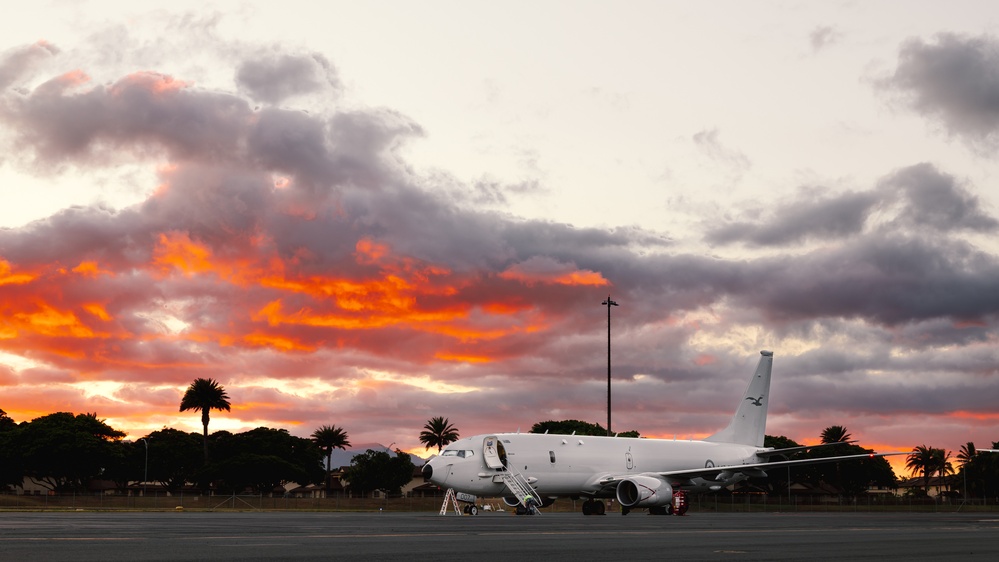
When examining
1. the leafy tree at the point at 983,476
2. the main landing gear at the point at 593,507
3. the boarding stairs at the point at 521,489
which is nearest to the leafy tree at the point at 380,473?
the leafy tree at the point at 983,476

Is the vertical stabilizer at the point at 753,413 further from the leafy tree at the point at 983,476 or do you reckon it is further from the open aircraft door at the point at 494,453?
the leafy tree at the point at 983,476

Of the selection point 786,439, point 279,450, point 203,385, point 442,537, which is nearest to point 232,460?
point 279,450

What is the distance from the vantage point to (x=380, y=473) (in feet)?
458

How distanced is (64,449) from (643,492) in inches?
3451

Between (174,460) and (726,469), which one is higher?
(726,469)

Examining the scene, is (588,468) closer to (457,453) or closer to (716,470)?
(457,453)

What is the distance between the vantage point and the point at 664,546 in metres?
16.2

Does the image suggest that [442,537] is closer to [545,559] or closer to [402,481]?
[545,559]

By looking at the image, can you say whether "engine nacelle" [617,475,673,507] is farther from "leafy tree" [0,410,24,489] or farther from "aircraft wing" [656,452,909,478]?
"leafy tree" [0,410,24,489]

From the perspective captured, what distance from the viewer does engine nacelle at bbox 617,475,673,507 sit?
163 feet

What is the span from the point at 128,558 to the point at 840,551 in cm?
1063

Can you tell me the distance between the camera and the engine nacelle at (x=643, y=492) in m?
49.8

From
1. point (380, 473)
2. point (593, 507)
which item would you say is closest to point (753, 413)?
point (593, 507)

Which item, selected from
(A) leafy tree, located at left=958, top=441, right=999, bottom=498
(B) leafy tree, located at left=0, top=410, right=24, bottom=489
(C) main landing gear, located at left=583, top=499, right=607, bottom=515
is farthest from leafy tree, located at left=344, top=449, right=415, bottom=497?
(C) main landing gear, located at left=583, top=499, right=607, bottom=515
